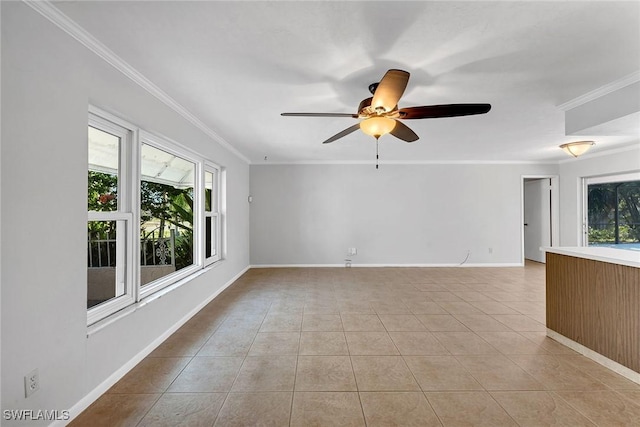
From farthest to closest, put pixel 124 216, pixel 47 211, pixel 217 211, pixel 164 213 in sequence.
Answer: pixel 217 211 < pixel 164 213 < pixel 124 216 < pixel 47 211

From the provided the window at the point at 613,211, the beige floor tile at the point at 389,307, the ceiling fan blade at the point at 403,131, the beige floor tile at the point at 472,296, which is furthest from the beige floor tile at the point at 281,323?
the window at the point at 613,211

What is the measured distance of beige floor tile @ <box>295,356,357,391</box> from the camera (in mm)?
2086

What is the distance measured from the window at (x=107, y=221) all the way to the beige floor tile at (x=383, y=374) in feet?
6.32

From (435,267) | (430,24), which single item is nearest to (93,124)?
(430,24)

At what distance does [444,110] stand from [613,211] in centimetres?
566

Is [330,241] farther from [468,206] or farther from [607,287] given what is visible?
[607,287]

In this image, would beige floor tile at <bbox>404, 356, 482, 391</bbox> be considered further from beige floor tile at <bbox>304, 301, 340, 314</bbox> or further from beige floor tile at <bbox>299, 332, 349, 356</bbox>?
beige floor tile at <bbox>304, 301, 340, 314</bbox>

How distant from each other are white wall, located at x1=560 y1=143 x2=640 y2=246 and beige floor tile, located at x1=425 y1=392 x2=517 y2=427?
5643 millimetres

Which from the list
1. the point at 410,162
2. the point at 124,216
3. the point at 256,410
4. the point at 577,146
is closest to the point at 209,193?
the point at 124,216

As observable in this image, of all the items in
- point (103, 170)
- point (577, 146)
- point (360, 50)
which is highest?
point (360, 50)

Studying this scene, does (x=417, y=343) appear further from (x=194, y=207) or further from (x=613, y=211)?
(x=613, y=211)

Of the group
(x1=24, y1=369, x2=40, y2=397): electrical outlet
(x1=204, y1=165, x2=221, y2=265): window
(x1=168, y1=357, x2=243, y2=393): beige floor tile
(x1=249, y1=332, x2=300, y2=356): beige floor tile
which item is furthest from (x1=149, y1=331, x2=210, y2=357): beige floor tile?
(x1=204, y1=165, x2=221, y2=265): window

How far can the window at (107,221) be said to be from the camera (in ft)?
6.92

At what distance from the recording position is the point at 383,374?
7.35 feet
